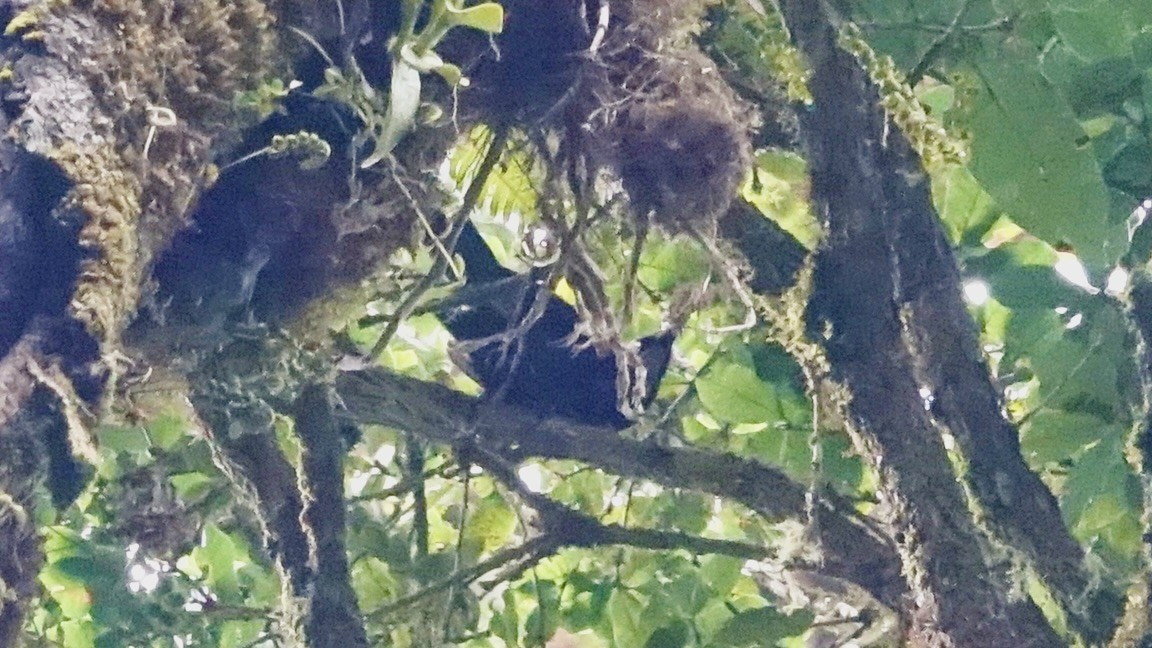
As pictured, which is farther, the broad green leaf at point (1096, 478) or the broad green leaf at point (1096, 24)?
the broad green leaf at point (1096, 478)

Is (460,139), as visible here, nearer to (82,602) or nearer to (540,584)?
(540,584)

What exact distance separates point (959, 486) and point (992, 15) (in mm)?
280

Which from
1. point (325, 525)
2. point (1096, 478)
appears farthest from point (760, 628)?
point (325, 525)

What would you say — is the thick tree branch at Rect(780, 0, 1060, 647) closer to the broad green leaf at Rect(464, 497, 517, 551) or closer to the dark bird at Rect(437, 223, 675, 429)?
the dark bird at Rect(437, 223, 675, 429)

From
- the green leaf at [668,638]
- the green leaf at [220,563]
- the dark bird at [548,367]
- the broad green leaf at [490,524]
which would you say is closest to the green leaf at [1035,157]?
the dark bird at [548,367]

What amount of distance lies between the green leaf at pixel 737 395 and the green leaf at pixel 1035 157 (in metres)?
0.43

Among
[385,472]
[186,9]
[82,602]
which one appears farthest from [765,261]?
[82,602]

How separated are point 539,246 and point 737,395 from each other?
312 millimetres

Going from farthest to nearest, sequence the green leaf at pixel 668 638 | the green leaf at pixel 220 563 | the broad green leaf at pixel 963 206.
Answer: the green leaf at pixel 220 563 < the green leaf at pixel 668 638 < the broad green leaf at pixel 963 206

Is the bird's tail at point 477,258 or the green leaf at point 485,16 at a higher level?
the green leaf at point 485,16

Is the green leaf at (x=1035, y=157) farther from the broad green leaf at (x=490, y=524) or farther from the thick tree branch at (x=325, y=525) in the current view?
the broad green leaf at (x=490, y=524)

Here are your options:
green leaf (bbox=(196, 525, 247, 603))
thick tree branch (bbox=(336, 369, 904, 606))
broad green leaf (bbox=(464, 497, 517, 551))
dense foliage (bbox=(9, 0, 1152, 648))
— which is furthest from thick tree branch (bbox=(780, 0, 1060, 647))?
green leaf (bbox=(196, 525, 247, 603))

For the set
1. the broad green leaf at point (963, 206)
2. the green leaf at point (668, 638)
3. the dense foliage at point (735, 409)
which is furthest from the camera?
the green leaf at point (668, 638)

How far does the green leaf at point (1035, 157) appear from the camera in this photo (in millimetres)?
706
